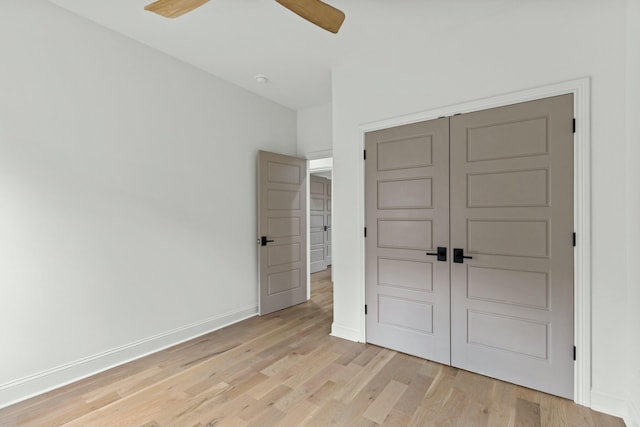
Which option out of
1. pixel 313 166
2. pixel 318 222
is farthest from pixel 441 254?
pixel 318 222

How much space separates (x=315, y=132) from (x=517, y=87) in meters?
2.71

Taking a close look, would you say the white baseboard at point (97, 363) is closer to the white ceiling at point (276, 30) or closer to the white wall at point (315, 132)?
the white wall at point (315, 132)

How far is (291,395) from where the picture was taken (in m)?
2.16

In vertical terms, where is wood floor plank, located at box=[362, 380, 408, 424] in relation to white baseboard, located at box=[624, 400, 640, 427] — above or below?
below

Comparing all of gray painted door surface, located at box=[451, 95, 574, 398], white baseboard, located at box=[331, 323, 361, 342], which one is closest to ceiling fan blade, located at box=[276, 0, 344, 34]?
gray painted door surface, located at box=[451, 95, 574, 398]

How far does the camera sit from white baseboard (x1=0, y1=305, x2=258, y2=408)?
6.84 ft

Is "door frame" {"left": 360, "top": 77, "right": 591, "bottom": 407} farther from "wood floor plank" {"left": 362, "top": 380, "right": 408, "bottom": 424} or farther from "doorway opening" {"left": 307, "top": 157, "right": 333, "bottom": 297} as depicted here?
"doorway opening" {"left": 307, "top": 157, "right": 333, "bottom": 297}

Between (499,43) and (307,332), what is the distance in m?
3.28

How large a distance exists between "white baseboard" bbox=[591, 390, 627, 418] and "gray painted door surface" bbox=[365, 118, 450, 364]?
0.94m

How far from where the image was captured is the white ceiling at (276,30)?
2299 millimetres

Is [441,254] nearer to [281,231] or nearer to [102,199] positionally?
[281,231]

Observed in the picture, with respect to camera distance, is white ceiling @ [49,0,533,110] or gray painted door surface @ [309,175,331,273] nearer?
white ceiling @ [49,0,533,110]

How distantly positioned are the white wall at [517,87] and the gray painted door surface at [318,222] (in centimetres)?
359

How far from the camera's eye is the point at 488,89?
7.80 feet
